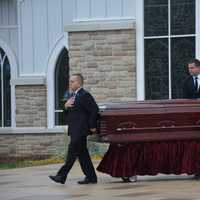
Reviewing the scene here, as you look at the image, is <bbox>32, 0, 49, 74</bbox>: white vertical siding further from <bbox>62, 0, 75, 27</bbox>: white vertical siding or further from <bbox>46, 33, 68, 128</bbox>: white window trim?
<bbox>62, 0, 75, 27</bbox>: white vertical siding

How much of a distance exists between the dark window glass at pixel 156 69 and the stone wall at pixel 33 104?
153 inches

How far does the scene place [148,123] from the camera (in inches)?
492

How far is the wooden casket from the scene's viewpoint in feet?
40.8

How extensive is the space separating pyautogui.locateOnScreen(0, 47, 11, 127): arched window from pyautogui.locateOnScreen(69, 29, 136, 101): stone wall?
160 inches

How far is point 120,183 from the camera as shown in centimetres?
1278

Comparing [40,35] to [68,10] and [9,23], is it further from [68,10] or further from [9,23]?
[9,23]

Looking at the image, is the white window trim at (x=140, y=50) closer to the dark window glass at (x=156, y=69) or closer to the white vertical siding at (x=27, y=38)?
the dark window glass at (x=156, y=69)

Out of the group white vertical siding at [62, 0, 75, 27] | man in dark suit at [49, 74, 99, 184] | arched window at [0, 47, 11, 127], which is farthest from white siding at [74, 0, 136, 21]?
man in dark suit at [49, 74, 99, 184]

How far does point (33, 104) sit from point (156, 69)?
4384 millimetres

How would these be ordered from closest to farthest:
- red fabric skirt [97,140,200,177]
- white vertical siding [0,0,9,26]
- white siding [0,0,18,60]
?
red fabric skirt [97,140,200,177], white siding [0,0,18,60], white vertical siding [0,0,9,26]

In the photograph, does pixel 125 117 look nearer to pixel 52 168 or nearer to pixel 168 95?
pixel 52 168

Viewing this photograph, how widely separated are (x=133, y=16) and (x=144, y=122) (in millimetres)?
7265

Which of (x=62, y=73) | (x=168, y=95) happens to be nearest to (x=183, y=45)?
(x=168, y=95)

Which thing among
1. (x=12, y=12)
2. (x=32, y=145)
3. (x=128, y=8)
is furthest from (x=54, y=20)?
(x=32, y=145)
